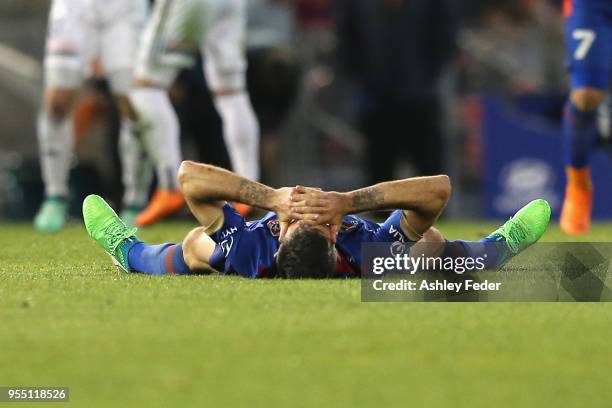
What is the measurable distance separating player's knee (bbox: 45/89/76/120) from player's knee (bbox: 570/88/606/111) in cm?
317

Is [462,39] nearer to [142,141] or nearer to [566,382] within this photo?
[142,141]

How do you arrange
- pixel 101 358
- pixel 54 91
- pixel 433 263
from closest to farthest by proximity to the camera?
pixel 101 358
pixel 433 263
pixel 54 91

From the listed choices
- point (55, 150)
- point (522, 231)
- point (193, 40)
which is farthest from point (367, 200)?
point (55, 150)

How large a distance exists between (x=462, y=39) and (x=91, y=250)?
6.88m

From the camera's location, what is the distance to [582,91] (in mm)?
8195

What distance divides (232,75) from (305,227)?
4494 mm

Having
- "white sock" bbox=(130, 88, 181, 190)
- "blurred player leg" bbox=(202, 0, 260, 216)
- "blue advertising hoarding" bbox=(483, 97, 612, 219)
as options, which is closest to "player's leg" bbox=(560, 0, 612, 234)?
"blurred player leg" bbox=(202, 0, 260, 216)

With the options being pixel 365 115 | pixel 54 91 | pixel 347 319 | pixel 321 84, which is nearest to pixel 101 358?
pixel 347 319

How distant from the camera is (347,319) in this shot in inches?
171

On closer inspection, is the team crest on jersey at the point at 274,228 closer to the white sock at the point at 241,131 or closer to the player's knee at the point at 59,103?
the white sock at the point at 241,131

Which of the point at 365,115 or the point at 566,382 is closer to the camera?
the point at 566,382

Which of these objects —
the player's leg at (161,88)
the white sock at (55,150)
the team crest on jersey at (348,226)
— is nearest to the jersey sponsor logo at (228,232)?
the team crest on jersey at (348,226)

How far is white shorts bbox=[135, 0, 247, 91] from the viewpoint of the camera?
912 centimetres

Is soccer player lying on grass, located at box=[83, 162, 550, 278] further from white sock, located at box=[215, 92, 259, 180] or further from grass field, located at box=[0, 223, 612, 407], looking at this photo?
white sock, located at box=[215, 92, 259, 180]
